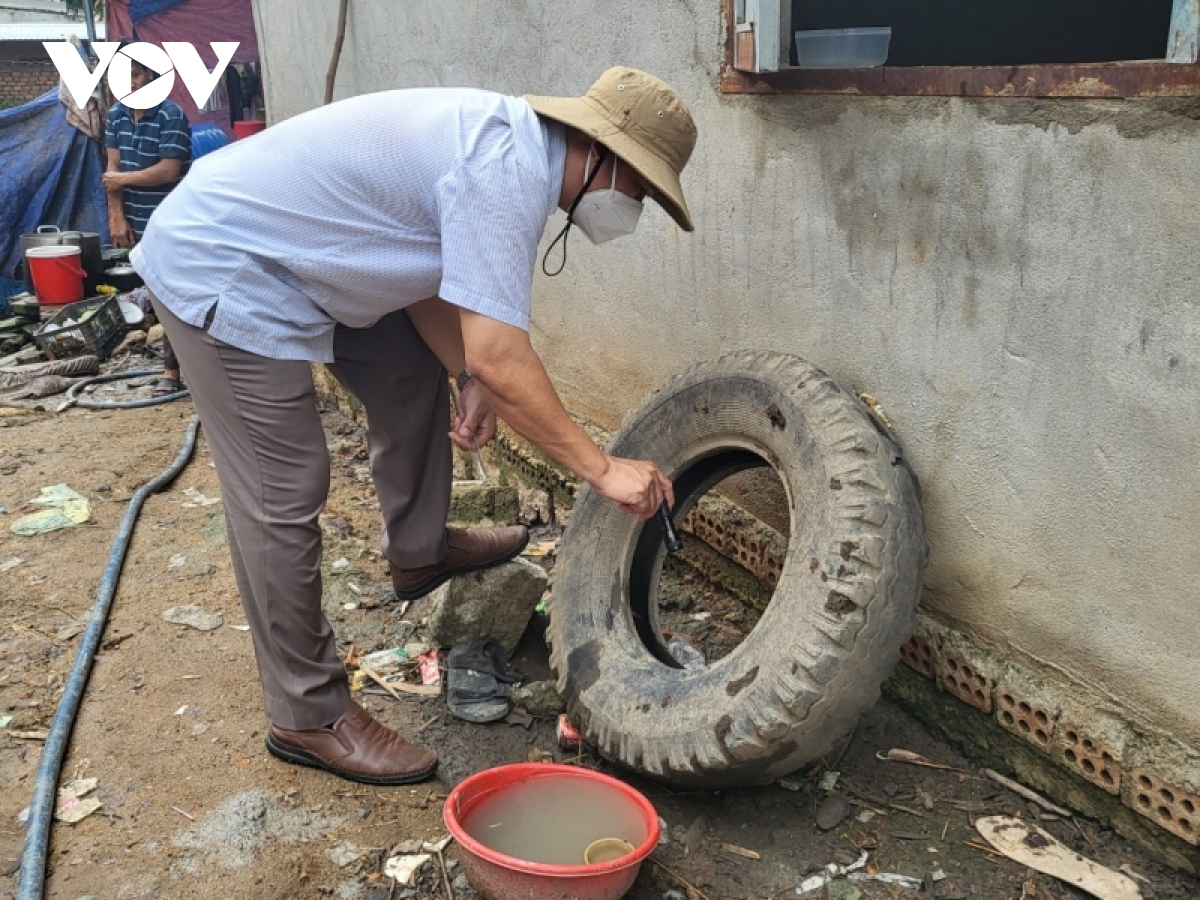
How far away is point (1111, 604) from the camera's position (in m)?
2.35

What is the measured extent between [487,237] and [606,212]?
389 millimetres

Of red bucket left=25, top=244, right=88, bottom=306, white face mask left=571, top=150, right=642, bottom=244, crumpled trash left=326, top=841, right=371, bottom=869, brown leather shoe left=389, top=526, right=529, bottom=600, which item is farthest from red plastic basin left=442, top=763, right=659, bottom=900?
red bucket left=25, top=244, right=88, bottom=306

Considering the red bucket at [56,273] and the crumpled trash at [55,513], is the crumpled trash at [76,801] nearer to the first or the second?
the crumpled trash at [55,513]

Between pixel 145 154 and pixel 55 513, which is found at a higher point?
pixel 145 154

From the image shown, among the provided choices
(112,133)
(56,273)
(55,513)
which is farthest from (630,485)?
(56,273)

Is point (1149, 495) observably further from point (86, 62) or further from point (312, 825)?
point (86, 62)

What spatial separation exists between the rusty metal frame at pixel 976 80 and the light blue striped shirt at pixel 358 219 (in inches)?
32.8

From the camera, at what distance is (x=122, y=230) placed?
25.1 feet

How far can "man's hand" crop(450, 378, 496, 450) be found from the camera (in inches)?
118

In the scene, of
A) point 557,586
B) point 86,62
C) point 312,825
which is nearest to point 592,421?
point 557,586

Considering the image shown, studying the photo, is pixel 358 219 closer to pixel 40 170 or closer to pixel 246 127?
pixel 40 170

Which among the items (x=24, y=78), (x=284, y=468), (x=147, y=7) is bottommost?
(x=284, y=468)

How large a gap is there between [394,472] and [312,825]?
1013mm

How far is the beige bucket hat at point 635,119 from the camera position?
7.32 feet
